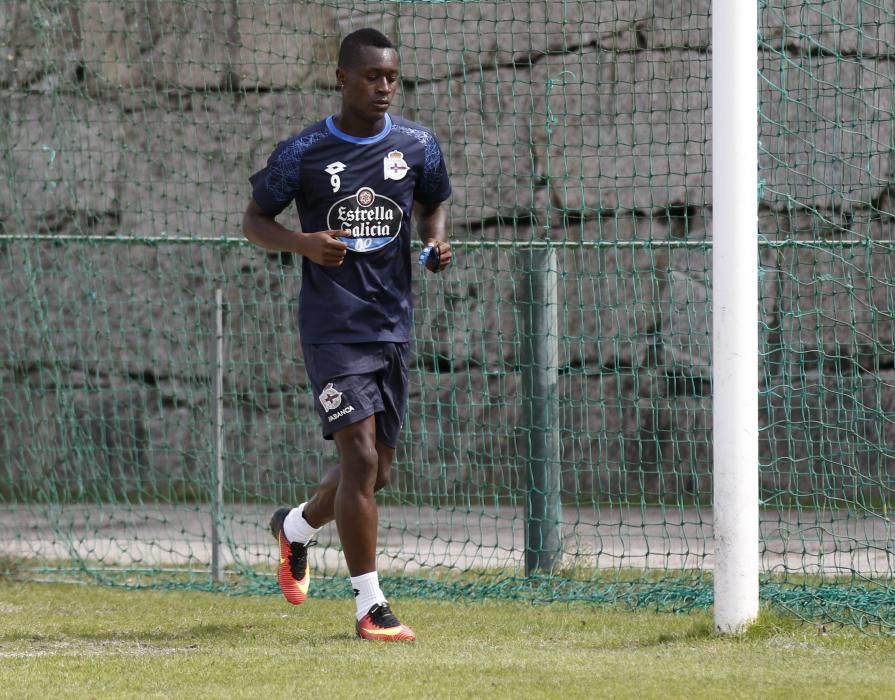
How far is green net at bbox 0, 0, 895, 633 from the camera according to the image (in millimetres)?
6191

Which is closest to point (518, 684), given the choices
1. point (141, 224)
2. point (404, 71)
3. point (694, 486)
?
point (694, 486)

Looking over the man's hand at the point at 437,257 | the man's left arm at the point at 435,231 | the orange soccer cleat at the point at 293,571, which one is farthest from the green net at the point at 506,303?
the man's hand at the point at 437,257

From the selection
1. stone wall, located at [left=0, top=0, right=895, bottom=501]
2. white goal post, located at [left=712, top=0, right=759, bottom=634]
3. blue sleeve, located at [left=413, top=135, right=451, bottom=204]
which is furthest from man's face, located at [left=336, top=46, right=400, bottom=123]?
stone wall, located at [left=0, top=0, right=895, bottom=501]

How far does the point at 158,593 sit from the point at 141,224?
413 cm

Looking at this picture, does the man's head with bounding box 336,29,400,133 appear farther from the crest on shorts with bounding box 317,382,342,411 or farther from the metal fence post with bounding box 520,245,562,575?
the metal fence post with bounding box 520,245,562,575

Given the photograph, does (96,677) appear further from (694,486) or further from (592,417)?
(592,417)

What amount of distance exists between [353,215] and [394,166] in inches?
9.8

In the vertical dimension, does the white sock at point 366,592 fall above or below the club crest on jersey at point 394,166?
below

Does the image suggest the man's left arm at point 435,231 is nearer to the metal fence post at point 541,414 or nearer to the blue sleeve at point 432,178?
the blue sleeve at point 432,178

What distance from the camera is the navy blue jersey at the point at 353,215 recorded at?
4.70 metres

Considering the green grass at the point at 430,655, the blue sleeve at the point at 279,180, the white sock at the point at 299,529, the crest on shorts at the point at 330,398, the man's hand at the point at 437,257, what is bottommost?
the green grass at the point at 430,655

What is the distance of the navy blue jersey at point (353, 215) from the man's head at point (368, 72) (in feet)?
0.45

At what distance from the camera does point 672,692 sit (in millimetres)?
3635

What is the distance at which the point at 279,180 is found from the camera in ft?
15.7
